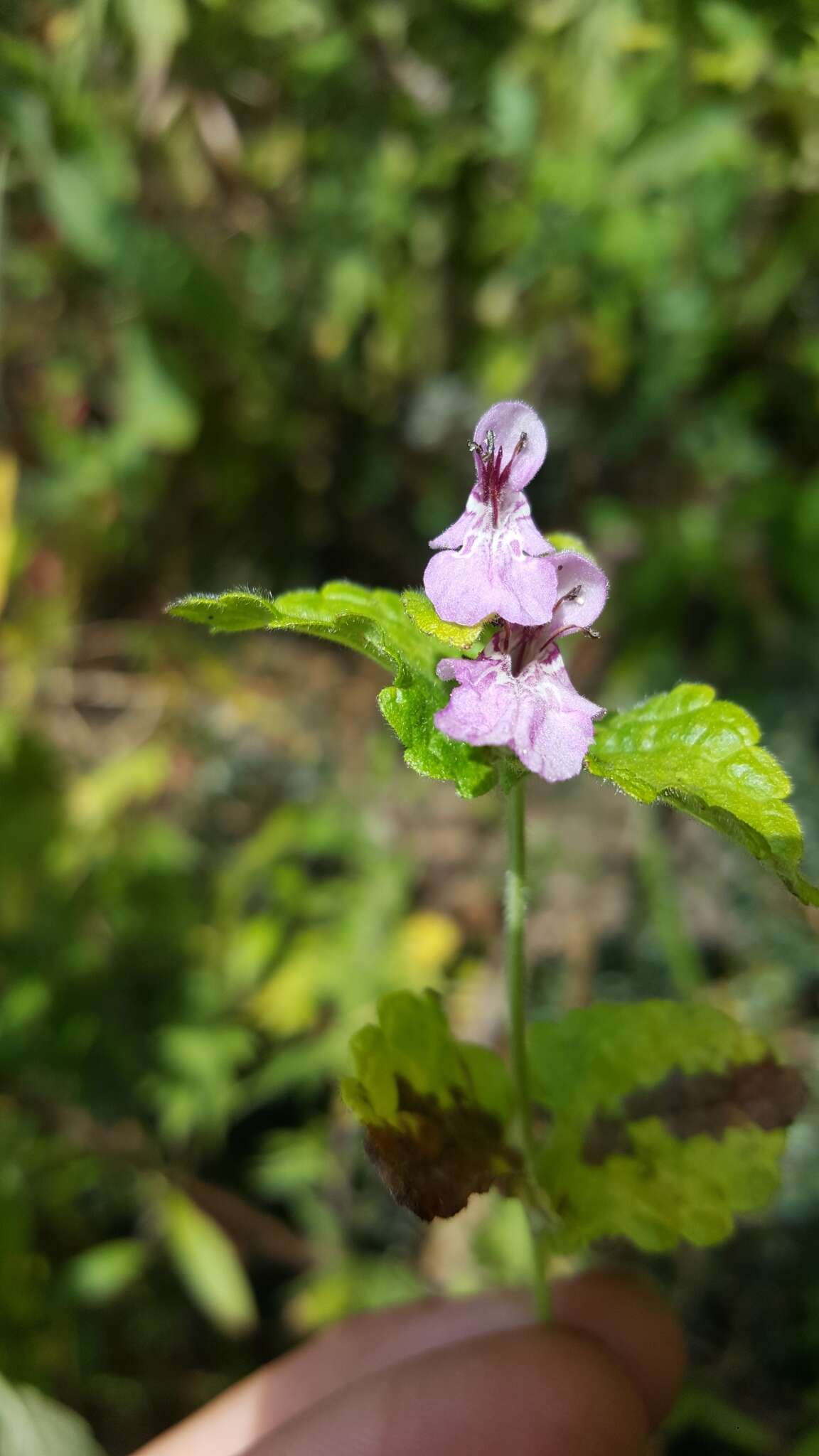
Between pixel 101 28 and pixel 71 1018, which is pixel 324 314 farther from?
pixel 71 1018

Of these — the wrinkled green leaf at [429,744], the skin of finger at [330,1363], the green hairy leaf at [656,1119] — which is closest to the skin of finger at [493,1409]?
the skin of finger at [330,1363]

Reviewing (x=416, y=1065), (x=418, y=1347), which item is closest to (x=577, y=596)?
(x=416, y=1065)

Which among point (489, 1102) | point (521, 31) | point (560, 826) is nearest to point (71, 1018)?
point (560, 826)

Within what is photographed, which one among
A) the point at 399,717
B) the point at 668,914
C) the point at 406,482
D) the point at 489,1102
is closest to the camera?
the point at 399,717

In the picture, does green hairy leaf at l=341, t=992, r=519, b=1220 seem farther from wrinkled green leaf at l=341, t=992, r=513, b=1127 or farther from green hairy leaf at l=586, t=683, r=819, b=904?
green hairy leaf at l=586, t=683, r=819, b=904

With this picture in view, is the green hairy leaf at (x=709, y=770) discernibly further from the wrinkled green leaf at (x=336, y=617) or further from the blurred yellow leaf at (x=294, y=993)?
the blurred yellow leaf at (x=294, y=993)

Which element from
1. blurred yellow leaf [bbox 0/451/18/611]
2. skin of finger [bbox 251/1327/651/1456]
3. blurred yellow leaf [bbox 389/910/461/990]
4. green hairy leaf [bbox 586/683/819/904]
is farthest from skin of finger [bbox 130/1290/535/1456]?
blurred yellow leaf [bbox 0/451/18/611]
